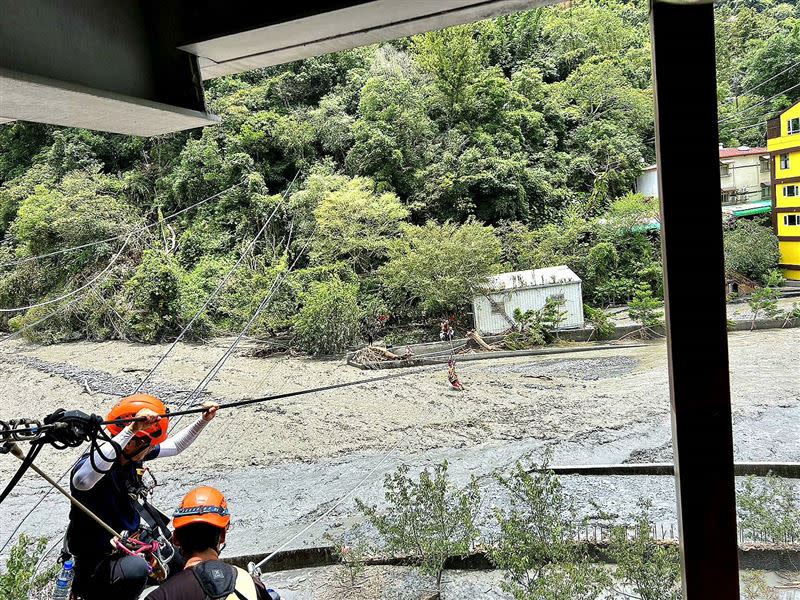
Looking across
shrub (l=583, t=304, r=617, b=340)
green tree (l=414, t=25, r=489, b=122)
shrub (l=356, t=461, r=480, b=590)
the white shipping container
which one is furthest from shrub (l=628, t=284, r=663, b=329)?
shrub (l=356, t=461, r=480, b=590)

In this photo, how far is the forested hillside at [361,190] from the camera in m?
11.8

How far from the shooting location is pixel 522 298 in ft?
35.4

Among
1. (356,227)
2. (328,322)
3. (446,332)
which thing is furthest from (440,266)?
(328,322)

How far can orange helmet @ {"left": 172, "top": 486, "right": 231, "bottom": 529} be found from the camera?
112 cm

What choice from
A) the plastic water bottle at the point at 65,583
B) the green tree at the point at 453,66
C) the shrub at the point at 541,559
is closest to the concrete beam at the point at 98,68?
the plastic water bottle at the point at 65,583

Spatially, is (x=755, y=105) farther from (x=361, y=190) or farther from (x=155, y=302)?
(x=155, y=302)

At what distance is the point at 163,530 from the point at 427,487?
2.06m

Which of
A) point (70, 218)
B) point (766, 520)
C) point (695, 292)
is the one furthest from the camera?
point (70, 218)

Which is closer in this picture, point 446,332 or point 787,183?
point 787,183

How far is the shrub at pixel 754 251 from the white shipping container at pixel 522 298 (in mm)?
2862

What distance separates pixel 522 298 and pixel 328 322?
3651 millimetres

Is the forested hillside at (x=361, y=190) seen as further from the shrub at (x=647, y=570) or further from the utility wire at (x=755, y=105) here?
the shrub at (x=647, y=570)

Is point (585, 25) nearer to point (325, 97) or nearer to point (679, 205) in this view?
point (325, 97)

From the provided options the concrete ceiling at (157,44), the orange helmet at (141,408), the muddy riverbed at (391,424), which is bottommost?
the muddy riverbed at (391,424)
